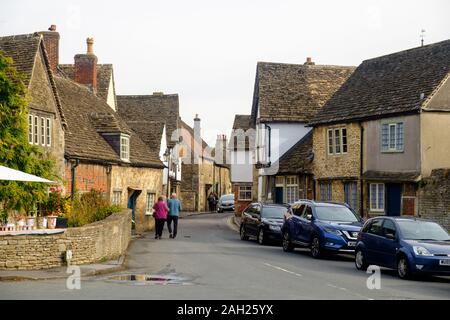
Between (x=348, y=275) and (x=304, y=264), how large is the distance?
3068mm

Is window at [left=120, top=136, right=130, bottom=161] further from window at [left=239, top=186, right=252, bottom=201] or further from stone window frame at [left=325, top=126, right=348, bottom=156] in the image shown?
window at [left=239, top=186, right=252, bottom=201]

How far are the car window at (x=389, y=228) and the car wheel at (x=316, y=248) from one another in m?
4.61

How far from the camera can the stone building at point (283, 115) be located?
46.5 metres

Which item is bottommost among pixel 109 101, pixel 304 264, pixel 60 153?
pixel 304 264

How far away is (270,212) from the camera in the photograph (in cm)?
3253

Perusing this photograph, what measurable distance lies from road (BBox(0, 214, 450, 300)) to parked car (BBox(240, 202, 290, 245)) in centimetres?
381

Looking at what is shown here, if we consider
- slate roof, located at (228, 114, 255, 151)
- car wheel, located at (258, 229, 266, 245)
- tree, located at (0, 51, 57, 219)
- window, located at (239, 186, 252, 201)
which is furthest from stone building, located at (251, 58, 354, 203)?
tree, located at (0, 51, 57, 219)

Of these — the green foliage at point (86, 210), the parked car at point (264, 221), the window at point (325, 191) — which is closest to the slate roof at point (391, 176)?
the window at point (325, 191)

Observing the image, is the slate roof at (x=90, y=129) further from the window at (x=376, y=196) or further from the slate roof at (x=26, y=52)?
the window at (x=376, y=196)

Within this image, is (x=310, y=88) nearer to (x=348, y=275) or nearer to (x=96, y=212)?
(x=96, y=212)

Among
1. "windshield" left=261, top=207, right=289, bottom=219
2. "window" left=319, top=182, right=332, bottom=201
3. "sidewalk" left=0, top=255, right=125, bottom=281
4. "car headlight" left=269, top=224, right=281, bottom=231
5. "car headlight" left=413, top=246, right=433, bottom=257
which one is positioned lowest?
"sidewalk" left=0, top=255, right=125, bottom=281

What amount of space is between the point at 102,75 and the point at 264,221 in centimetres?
2086

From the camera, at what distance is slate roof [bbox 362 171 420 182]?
32272 millimetres
